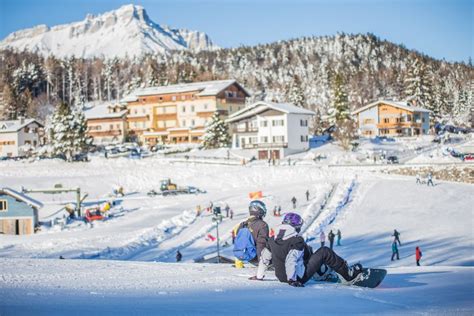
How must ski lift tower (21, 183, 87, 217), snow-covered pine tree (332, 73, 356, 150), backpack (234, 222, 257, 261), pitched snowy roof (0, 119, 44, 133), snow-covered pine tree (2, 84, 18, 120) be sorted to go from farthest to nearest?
snow-covered pine tree (332, 73, 356, 150) < ski lift tower (21, 183, 87, 217) < snow-covered pine tree (2, 84, 18, 120) < pitched snowy roof (0, 119, 44, 133) < backpack (234, 222, 257, 261)

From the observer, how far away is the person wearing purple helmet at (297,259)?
278 inches

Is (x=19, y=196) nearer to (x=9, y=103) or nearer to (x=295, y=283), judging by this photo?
(x=9, y=103)

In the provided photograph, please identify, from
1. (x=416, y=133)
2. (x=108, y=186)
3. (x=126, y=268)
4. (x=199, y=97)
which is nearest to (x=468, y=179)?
(x=416, y=133)

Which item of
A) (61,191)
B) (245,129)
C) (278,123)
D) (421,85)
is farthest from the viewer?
(245,129)

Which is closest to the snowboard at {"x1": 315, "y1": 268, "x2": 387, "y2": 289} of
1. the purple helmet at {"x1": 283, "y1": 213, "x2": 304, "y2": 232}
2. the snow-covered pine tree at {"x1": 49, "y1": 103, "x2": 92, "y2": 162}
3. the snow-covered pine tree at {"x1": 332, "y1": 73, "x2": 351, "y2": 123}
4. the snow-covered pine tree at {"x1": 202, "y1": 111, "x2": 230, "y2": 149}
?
the purple helmet at {"x1": 283, "y1": 213, "x2": 304, "y2": 232}

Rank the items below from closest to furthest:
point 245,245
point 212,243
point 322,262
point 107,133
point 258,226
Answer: point 322,262 < point 258,226 < point 245,245 < point 212,243 < point 107,133

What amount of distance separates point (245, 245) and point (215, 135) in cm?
5673

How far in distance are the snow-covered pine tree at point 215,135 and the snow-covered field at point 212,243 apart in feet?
29.5

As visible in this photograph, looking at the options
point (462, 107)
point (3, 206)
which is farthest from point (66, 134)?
point (462, 107)

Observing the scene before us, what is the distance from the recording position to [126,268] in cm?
922

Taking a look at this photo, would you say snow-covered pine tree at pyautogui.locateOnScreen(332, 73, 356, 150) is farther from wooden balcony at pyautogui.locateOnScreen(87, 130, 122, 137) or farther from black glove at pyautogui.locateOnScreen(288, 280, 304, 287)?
black glove at pyautogui.locateOnScreen(288, 280, 304, 287)

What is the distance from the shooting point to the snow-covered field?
238 inches

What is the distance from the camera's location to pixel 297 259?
23.0 feet

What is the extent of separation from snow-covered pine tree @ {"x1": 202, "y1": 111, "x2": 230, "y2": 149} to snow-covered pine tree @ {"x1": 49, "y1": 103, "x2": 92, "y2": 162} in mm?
17180
